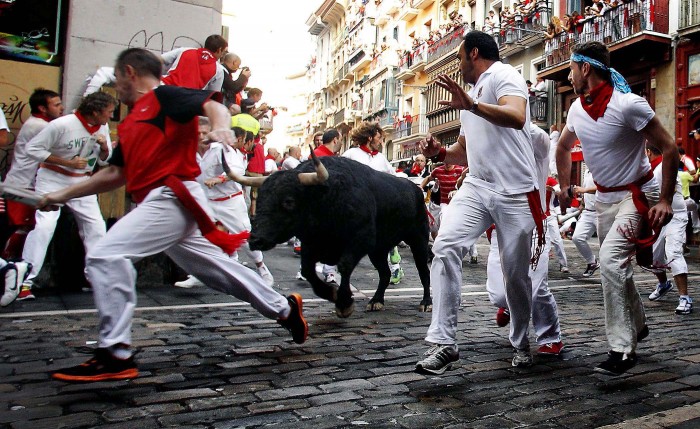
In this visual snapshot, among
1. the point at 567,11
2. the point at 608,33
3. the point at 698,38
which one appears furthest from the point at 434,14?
the point at 698,38

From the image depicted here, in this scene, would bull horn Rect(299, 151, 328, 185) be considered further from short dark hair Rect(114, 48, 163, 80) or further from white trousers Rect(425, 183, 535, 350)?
short dark hair Rect(114, 48, 163, 80)

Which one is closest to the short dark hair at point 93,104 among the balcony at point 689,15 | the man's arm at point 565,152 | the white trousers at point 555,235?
the man's arm at point 565,152

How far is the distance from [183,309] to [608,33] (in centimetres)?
2547

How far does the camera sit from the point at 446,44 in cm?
4297

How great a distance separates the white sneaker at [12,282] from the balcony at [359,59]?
187ft

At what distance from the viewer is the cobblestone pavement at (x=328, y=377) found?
10.6ft

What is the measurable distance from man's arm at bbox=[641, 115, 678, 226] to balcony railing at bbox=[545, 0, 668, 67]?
2091 centimetres

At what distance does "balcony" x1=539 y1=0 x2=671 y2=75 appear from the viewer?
25078 mm

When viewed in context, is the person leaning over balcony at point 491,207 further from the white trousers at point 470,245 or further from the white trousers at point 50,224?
the white trousers at point 50,224

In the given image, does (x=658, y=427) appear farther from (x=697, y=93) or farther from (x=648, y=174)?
(x=697, y=93)

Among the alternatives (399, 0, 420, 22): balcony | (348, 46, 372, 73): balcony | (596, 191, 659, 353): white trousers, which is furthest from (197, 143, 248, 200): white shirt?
(348, 46, 372, 73): balcony

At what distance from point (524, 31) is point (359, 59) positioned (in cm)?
3175

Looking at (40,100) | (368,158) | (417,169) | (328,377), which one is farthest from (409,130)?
(328,377)

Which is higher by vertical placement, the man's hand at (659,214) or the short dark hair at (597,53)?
the short dark hair at (597,53)
